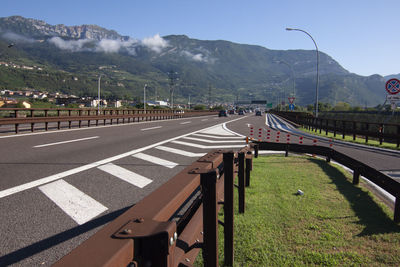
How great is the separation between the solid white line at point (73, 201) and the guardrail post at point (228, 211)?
2.16 meters

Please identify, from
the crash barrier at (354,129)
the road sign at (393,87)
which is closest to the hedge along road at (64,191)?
the road sign at (393,87)

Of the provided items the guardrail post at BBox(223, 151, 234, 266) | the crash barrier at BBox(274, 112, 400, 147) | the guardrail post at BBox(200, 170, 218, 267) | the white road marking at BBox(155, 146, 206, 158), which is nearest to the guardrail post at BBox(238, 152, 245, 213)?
the guardrail post at BBox(223, 151, 234, 266)

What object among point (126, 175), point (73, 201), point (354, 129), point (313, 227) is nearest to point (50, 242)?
point (73, 201)

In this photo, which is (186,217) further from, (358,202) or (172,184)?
(358,202)

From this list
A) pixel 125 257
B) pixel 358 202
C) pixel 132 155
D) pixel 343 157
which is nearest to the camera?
pixel 125 257

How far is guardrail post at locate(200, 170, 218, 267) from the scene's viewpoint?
2273mm

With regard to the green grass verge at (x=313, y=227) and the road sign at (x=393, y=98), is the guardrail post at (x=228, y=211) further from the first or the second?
the road sign at (x=393, y=98)

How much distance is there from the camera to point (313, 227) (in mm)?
4047

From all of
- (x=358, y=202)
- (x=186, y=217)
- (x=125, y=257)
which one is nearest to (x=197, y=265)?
(x=186, y=217)

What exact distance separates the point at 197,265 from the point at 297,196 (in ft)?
10.1

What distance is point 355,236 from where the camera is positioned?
12.5 feet

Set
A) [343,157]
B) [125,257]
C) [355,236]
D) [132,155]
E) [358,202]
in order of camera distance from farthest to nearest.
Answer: [132,155]
[343,157]
[358,202]
[355,236]
[125,257]

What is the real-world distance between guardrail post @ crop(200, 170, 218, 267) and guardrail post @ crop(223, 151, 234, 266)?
0.68 metres

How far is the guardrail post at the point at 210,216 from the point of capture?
2273 millimetres
